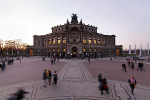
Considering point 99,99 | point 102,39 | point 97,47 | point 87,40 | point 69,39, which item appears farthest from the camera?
point 102,39

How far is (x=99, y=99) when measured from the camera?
5.45 m

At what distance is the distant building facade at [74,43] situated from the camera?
42.8m

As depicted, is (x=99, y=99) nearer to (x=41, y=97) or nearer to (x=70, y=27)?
(x=41, y=97)

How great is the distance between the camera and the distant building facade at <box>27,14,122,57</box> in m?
42.8

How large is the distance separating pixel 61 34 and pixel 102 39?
2994cm

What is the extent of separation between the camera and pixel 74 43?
137ft

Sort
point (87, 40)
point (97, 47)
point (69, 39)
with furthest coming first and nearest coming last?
point (97, 47) < point (87, 40) < point (69, 39)

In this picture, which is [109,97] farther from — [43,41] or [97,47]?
[43,41]

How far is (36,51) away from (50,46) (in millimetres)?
13567

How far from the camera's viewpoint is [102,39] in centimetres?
5512

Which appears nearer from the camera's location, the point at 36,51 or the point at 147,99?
the point at 147,99

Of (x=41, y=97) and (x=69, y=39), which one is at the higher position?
(x=69, y=39)

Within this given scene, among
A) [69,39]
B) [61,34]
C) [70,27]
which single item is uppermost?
[70,27]

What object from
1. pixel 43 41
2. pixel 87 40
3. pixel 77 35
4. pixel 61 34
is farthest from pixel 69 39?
pixel 43 41
